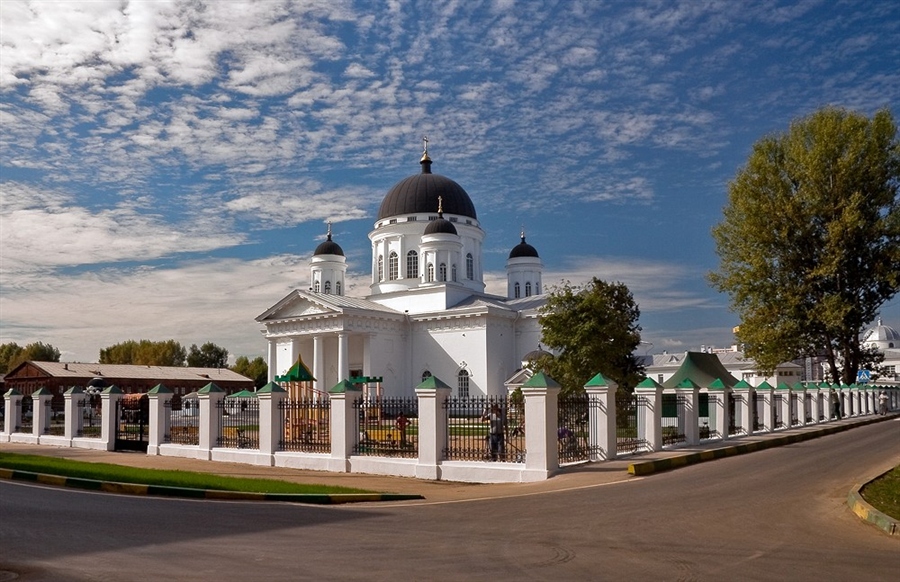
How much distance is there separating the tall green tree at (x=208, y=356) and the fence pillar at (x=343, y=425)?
323ft

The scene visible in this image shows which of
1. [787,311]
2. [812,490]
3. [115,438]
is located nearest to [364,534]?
[812,490]

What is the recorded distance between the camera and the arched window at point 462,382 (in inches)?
2071

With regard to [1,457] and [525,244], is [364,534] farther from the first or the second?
[525,244]

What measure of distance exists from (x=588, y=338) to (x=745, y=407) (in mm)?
5973

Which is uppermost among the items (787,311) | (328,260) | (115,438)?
(328,260)

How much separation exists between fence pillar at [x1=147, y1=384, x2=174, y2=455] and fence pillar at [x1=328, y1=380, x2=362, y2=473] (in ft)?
25.8

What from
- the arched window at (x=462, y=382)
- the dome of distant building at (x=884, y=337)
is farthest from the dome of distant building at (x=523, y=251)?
the dome of distant building at (x=884, y=337)

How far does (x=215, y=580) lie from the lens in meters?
7.49

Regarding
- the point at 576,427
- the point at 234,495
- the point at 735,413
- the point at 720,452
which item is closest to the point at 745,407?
the point at 735,413

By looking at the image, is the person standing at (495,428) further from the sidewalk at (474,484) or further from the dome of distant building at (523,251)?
the dome of distant building at (523,251)

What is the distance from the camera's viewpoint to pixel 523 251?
217 feet

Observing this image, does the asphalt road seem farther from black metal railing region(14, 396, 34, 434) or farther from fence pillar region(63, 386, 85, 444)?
black metal railing region(14, 396, 34, 434)

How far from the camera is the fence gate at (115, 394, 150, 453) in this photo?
26.5 m

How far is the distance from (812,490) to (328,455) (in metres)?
10.9
